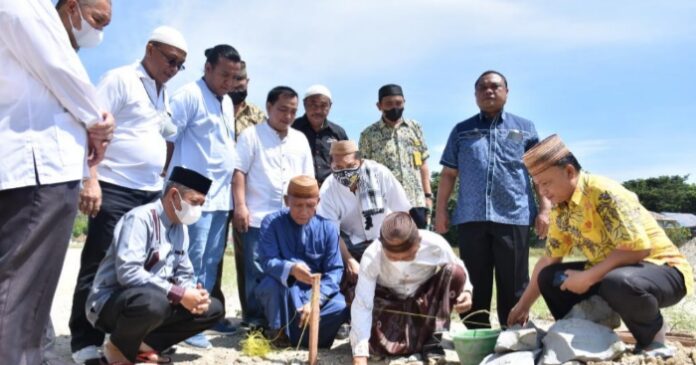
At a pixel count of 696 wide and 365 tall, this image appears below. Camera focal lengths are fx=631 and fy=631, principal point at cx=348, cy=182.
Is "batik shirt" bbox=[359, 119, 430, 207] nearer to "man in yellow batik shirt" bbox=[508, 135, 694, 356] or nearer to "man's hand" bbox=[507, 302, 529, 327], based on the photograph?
"man's hand" bbox=[507, 302, 529, 327]

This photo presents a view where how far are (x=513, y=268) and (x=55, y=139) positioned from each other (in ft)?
11.8

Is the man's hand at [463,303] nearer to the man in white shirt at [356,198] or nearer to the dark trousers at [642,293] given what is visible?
the dark trousers at [642,293]

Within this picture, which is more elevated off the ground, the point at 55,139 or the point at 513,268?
the point at 55,139

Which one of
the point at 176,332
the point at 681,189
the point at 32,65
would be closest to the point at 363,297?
the point at 176,332

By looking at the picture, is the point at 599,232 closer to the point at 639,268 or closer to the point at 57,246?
the point at 639,268

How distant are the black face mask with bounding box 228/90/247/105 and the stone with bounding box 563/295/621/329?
3755mm

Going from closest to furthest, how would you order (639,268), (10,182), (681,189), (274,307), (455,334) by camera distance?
1. (10,182)
2. (639,268)
3. (455,334)
4. (274,307)
5. (681,189)

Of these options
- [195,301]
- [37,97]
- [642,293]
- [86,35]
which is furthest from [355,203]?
[37,97]

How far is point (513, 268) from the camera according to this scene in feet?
16.2

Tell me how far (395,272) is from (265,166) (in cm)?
159

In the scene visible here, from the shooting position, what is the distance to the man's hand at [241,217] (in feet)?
17.2

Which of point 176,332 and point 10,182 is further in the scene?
point 176,332

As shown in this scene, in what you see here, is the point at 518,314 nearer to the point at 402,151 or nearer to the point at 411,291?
the point at 411,291

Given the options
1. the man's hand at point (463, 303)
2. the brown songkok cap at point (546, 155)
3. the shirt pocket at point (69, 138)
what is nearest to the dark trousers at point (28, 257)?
the shirt pocket at point (69, 138)
